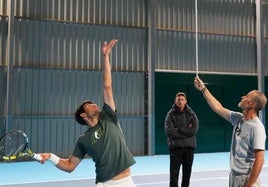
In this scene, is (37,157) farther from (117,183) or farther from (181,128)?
(181,128)

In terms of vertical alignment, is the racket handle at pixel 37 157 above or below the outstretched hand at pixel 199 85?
below

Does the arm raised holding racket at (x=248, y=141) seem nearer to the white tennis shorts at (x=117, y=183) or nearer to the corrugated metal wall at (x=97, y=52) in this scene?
the white tennis shorts at (x=117, y=183)

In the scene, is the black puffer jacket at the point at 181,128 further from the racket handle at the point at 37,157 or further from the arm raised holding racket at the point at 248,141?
the racket handle at the point at 37,157

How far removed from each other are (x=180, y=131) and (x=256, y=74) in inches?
459

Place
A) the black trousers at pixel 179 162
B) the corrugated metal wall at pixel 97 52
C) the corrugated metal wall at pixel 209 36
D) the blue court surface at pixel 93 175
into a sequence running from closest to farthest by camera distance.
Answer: the black trousers at pixel 179 162 → the blue court surface at pixel 93 175 → the corrugated metal wall at pixel 97 52 → the corrugated metal wall at pixel 209 36

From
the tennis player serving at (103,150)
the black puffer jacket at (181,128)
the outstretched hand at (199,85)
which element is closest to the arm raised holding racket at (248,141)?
the outstretched hand at (199,85)

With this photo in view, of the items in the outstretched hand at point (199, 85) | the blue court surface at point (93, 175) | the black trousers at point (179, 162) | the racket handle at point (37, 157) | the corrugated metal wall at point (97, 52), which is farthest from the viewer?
the corrugated metal wall at point (97, 52)

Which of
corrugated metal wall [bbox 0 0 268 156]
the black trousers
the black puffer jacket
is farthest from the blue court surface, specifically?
the black puffer jacket

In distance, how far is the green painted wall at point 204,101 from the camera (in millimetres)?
16188

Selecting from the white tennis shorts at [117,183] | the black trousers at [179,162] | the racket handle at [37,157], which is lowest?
the black trousers at [179,162]

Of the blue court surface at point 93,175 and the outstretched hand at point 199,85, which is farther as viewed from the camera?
the blue court surface at point 93,175

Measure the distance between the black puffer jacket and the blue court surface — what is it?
2.24 meters

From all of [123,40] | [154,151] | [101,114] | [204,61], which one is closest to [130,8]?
[123,40]

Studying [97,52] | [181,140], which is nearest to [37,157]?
[181,140]
